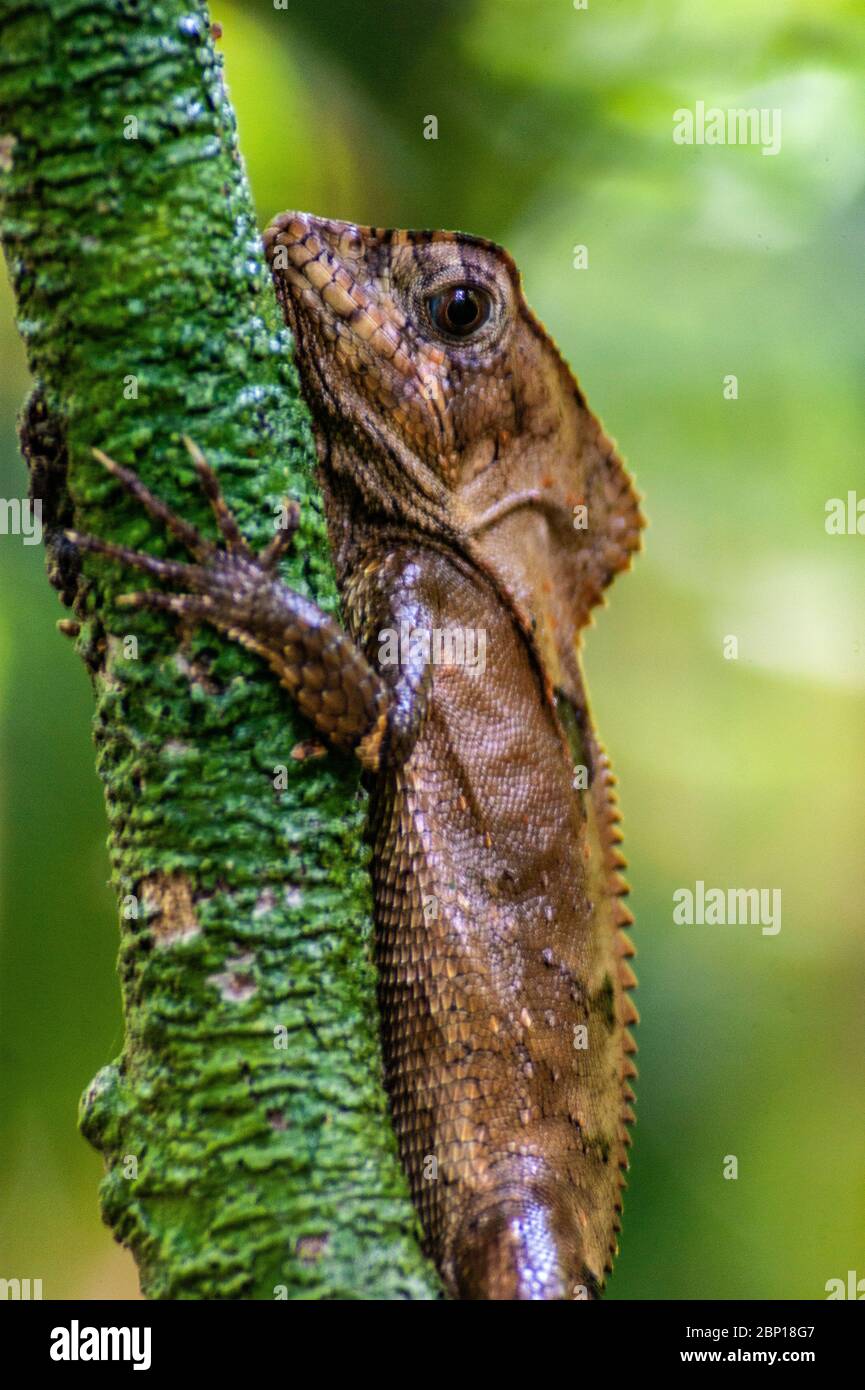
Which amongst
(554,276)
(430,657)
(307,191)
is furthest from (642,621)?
(430,657)

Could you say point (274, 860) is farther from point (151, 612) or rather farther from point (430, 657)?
point (430, 657)

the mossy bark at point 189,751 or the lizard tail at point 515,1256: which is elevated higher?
the mossy bark at point 189,751
